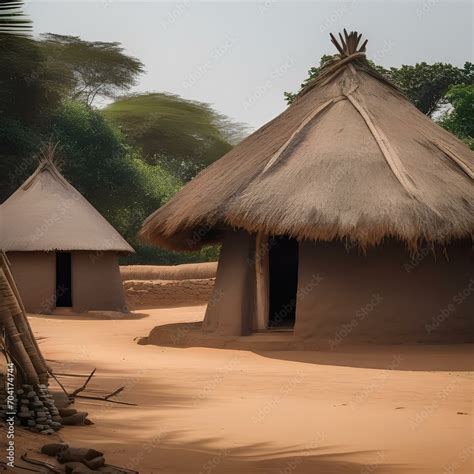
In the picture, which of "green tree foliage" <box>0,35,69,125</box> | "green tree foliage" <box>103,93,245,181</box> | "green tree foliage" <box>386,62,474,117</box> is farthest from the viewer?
"green tree foliage" <box>103,93,245,181</box>

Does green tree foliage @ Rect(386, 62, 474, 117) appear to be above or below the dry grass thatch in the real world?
above

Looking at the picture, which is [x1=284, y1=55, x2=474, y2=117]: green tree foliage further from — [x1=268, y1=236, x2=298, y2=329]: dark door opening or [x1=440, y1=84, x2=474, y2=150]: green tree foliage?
[x1=268, y1=236, x2=298, y2=329]: dark door opening

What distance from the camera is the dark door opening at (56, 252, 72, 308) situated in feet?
70.0

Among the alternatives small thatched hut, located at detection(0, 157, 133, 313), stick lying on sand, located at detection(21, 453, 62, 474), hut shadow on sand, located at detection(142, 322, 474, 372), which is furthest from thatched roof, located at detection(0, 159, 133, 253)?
stick lying on sand, located at detection(21, 453, 62, 474)

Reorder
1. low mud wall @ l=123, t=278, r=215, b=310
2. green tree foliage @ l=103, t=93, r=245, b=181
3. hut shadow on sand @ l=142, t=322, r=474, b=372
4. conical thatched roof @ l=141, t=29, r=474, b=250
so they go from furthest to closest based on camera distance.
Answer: green tree foliage @ l=103, t=93, r=245, b=181 < low mud wall @ l=123, t=278, r=215, b=310 < conical thatched roof @ l=141, t=29, r=474, b=250 < hut shadow on sand @ l=142, t=322, r=474, b=372

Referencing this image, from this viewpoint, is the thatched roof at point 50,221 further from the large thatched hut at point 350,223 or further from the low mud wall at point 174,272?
the large thatched hut at point 350,223

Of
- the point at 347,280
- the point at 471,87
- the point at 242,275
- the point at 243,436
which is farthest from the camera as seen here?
the point at 471,87

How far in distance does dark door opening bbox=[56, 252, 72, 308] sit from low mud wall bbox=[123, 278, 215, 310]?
148cm

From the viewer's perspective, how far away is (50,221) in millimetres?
19750

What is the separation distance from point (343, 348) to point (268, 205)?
197 centimetres

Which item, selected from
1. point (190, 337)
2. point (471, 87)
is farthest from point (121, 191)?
point (190, 337)

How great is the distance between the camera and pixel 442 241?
10.4 meters

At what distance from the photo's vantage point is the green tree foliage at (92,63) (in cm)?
3506

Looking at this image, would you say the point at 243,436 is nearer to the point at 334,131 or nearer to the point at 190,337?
the point at 190,337
